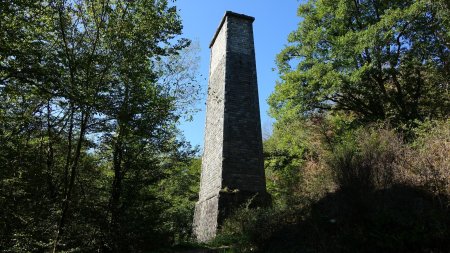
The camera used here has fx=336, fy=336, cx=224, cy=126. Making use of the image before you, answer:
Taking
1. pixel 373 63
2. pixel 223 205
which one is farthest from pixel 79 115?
pixel 373 63

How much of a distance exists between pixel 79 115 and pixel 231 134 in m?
5.11

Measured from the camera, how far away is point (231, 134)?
1150cm

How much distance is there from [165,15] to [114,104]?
8.62ft

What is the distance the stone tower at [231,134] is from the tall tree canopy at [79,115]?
2.44 meters

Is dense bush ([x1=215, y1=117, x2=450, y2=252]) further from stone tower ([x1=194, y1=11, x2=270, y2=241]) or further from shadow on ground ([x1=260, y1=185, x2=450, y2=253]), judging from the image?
stone tower ([x1=194, y1=11, x2=270, y2=241])

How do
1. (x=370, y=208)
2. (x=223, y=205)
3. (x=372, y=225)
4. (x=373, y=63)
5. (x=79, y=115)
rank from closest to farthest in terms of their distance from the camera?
(x=372, y=225)
(x=370, y=208)
(x=79, y=115)
(x=223, y=205)
(x=373, y=63)

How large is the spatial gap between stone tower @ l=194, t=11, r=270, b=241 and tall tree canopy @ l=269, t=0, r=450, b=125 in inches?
80.6

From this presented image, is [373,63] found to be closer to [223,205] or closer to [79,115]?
[223,205]

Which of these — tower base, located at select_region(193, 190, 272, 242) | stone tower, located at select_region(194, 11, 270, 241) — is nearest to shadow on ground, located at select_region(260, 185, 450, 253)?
tower base, located at select_region(193, 190, 272, 242)

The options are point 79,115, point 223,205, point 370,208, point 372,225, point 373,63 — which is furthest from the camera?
point 373,63

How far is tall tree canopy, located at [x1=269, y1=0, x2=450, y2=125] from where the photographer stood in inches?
441

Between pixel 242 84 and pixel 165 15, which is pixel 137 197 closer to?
pixel 165 15

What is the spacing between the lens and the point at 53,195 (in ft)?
25.5

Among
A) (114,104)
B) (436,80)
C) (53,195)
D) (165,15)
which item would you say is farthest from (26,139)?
(436,80)
